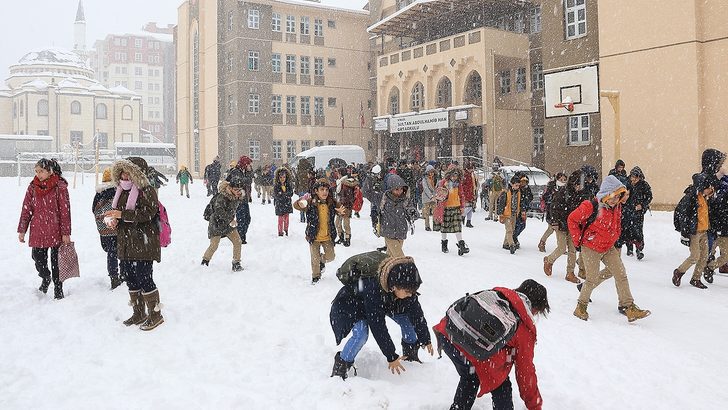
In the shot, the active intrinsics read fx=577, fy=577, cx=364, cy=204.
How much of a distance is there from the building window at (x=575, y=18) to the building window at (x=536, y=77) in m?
8.94

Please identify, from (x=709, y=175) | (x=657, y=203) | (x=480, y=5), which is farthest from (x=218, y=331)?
(x=480, y=5)

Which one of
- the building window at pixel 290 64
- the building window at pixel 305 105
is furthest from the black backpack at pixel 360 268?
the building window at pixel 290 64

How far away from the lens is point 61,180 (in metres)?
7.34

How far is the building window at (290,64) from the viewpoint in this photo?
44344 mm

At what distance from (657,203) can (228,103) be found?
1306 inches

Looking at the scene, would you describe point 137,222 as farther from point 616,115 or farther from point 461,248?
point 616,115

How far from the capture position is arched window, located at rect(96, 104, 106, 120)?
79.6m

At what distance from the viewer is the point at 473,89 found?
32500mm

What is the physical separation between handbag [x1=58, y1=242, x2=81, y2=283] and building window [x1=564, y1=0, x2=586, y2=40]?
64.9 ft

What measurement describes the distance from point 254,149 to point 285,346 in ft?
127

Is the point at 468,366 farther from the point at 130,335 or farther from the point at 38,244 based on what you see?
the point at 38,244

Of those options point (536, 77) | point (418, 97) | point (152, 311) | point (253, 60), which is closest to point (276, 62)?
point (253, 60)

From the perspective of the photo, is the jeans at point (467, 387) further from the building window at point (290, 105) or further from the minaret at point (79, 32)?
the minaret at point (79, 32)

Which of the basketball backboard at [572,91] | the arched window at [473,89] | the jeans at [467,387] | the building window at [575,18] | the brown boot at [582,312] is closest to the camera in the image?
the jeans at [467,387]
